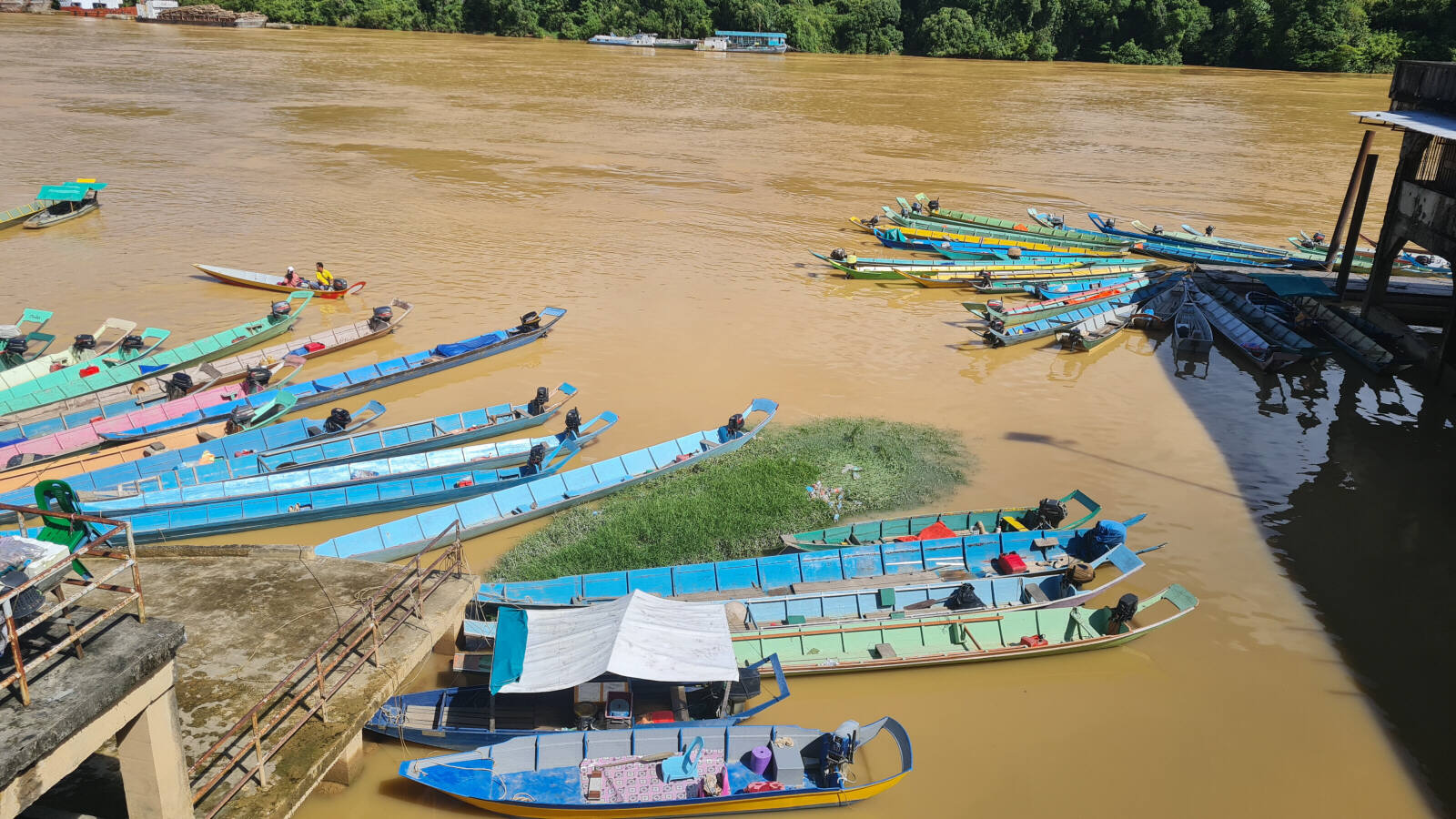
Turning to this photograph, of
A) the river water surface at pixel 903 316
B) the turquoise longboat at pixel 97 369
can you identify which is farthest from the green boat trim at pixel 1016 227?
the turquoise longboat at pixel 97 369

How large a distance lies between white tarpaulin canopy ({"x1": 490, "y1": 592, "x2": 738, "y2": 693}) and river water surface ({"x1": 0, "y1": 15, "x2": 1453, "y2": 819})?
54.0 inches

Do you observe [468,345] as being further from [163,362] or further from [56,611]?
[56,611]

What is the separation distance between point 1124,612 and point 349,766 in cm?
802

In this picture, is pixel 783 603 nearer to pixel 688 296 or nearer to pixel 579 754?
pixel 579 754

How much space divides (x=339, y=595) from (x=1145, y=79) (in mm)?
63948

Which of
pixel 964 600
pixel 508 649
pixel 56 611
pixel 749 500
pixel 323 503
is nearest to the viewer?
pixel 56 611

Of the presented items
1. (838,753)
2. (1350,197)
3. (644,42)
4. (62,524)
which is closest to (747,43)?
(644,42)

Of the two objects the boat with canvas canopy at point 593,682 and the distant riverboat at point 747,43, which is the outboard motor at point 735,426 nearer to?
the boat with canvas canopy at point 593,682

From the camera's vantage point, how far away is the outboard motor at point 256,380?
1552cm

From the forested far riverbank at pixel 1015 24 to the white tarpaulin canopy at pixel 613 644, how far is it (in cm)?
6505

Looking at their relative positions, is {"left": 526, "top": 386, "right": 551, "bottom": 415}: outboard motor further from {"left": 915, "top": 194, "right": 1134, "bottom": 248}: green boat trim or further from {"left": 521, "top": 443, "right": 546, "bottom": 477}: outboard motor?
{"left": 915, "top": 194, "right": 1134, "bottom": 248}: green boat trim

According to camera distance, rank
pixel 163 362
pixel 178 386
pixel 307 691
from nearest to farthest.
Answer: pixel 307 691 < pixel 178 386 < pixel 163 362

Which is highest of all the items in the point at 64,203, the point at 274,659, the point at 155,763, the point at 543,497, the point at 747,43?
the point at 747,43

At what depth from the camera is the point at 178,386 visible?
15.4 m
